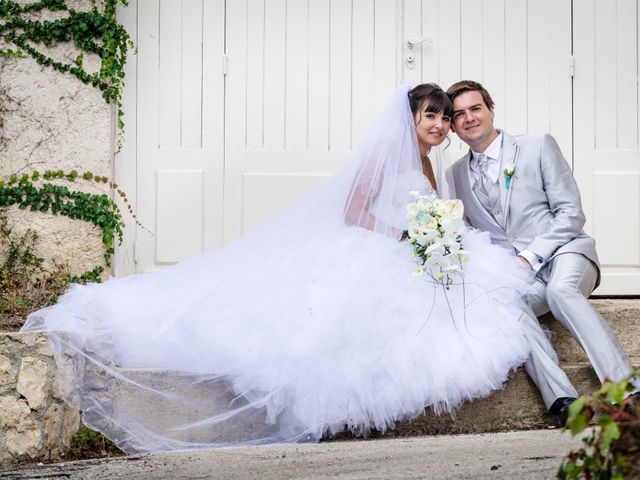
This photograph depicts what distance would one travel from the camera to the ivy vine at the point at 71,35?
184 inches

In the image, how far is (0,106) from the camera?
4668 mm

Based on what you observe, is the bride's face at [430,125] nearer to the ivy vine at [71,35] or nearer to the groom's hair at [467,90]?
the groom's hair at [467,90]

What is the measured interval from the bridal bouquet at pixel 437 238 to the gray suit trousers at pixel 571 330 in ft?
1.39

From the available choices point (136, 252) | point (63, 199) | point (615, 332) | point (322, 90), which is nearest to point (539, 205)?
point (615, 332)

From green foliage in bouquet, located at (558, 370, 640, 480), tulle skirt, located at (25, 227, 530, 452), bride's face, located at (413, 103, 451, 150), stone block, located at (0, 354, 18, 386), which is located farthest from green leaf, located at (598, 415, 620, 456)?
bride's face, located at (413, 103, 451, 150)

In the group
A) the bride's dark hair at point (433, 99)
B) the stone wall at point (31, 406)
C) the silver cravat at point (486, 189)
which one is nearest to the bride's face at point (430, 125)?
the bride's dark hair at point (433, 99)

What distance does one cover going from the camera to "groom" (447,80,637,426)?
11.4 feet

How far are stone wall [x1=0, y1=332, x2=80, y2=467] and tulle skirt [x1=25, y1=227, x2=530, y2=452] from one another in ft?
0.21

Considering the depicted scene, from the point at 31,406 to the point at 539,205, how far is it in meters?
2.43

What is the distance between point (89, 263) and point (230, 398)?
1666mm

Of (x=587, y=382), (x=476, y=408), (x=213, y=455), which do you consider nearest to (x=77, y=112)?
(x=213, y=455)

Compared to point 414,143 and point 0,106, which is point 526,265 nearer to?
point 414,143

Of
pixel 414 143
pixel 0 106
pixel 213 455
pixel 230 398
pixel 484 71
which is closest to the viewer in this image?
pixel 213 455

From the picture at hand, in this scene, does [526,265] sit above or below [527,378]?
above
